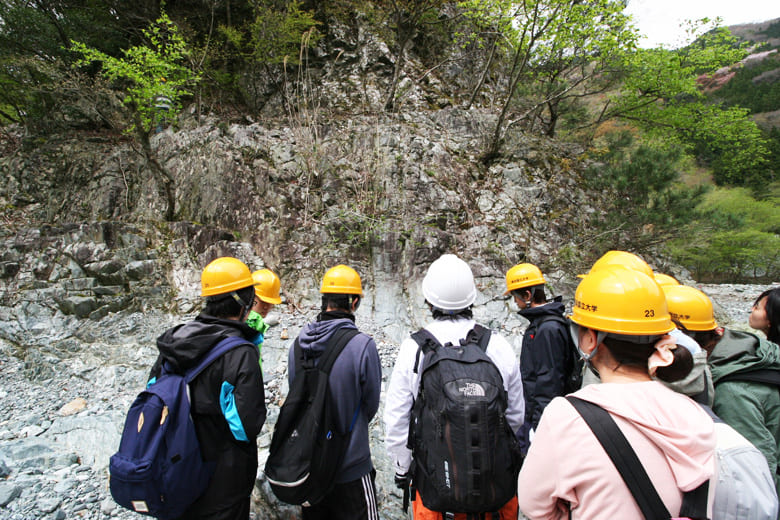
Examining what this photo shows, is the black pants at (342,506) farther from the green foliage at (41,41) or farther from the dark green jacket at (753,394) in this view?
the green foliage at (41,41)

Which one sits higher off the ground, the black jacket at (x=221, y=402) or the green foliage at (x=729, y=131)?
the green foliage at (x=729, y=131)

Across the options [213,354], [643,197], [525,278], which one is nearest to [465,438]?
[213,354]

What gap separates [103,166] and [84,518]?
9599 mm

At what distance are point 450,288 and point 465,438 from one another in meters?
0.85

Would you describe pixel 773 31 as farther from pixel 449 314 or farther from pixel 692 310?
pixel 449 314

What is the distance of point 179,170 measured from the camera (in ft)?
29.0

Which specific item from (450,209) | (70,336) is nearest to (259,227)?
(70,336)

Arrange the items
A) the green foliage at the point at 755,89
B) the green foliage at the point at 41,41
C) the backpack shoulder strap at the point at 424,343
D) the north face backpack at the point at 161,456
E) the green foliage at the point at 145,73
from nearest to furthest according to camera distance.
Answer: the north face backpack at the point at 161,456
the backpack shoulder strap at the point at 424,343
the green foliage at the point at 145,73
the green foliage at the point at 41,41
the green foliage at the point at 755,89

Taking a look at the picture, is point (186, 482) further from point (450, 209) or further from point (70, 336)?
point (450, 209)

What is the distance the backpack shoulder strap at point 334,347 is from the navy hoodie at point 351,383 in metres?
0.03

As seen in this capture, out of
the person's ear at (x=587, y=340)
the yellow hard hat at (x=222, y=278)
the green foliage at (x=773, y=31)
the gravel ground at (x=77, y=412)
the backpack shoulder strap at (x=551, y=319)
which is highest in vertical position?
the green foliage at (x=773, y=31)

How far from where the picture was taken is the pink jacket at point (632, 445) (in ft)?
2.95

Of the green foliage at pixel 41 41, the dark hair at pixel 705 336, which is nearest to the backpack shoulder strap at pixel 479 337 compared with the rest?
the dark hair at pixel 705 336

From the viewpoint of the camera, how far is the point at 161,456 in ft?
5.20
